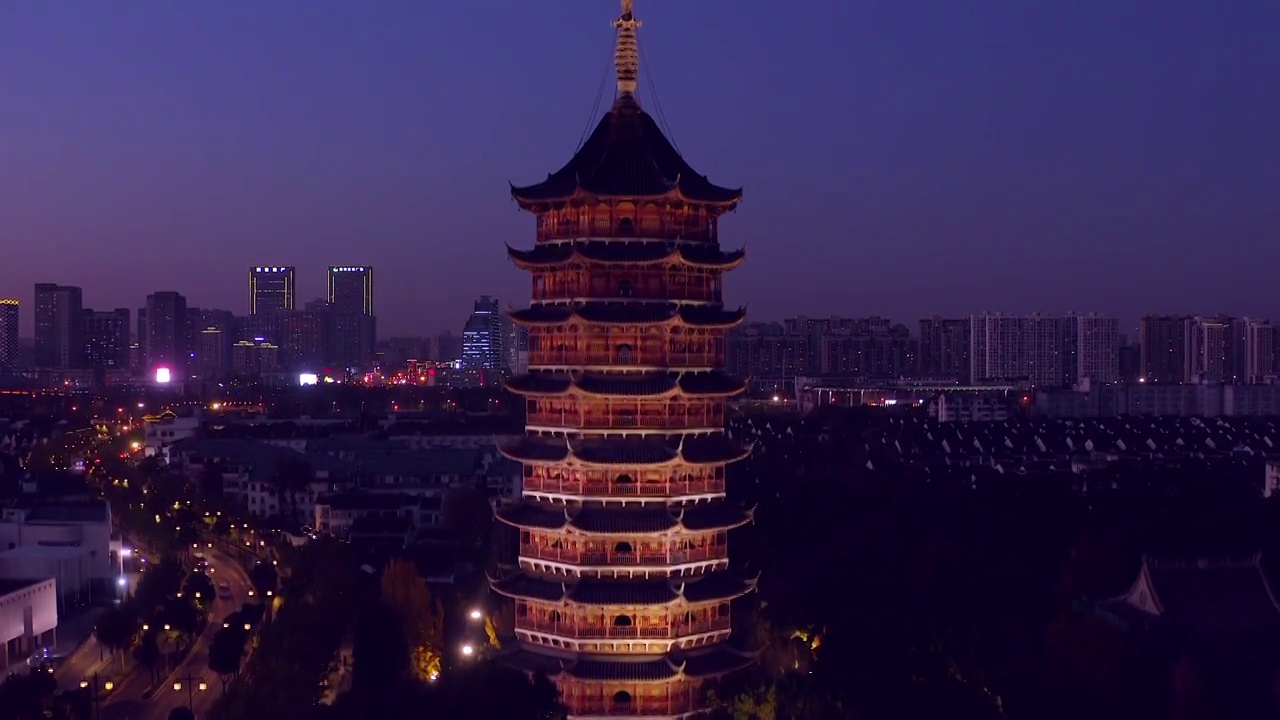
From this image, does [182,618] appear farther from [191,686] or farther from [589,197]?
[589,197]

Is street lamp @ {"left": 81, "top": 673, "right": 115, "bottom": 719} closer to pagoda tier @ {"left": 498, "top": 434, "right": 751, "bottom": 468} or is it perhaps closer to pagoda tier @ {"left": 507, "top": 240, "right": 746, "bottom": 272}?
pagoda tier @ {"left": 498, "top": 434, "right": 751, "bottom": 468}

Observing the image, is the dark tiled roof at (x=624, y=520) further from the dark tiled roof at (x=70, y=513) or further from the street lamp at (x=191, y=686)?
the dark tiled roof at (x=70, y=513)

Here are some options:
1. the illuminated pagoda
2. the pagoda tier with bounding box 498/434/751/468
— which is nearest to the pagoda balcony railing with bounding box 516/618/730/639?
the illuminated pagoda

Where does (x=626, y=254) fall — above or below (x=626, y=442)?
above

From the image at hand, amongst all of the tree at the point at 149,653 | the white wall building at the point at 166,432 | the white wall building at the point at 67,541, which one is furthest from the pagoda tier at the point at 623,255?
the white wall building at the point at 166,432

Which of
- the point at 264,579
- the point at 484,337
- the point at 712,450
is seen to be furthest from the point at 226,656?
the point at 484,337

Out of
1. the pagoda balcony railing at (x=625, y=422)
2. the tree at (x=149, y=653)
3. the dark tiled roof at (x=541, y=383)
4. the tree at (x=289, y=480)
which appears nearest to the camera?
the pagoda balcony railing at (x=625, y=422)

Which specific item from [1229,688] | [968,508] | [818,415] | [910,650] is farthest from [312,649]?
[818,415]
